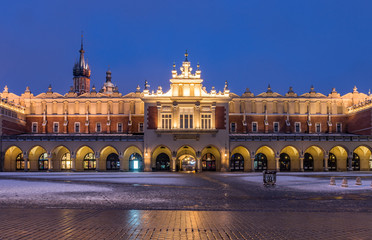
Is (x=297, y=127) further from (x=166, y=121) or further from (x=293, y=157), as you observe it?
(x=166, y=121)

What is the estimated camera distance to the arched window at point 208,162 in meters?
63.9

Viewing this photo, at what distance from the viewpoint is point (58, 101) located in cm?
7162

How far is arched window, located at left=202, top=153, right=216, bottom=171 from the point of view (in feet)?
210

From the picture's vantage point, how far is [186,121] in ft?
202

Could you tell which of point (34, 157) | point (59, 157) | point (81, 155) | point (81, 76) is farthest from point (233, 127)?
point (81, 76)

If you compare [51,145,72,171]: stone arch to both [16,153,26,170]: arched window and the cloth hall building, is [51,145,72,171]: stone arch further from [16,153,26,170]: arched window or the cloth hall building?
[16,153,26,170]: arched window

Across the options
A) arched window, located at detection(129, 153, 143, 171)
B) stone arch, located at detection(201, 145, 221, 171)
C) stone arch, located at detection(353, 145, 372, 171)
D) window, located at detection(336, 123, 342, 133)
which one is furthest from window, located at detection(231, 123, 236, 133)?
stone arch, located at detection(353, 145, 372, 171)

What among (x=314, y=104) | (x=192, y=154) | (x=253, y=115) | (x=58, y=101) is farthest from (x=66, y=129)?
(x=314, y=104)

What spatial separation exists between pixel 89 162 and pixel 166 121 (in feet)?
51.2

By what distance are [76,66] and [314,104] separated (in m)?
72.4

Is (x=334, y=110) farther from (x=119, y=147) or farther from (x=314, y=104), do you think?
(x=119, y=147)

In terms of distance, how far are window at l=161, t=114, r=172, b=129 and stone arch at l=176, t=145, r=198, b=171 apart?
4.30m

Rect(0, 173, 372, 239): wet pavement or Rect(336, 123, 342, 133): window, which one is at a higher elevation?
Rect(336, 123, 342, 133): window

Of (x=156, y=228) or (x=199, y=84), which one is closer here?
(x=156, y=228)
